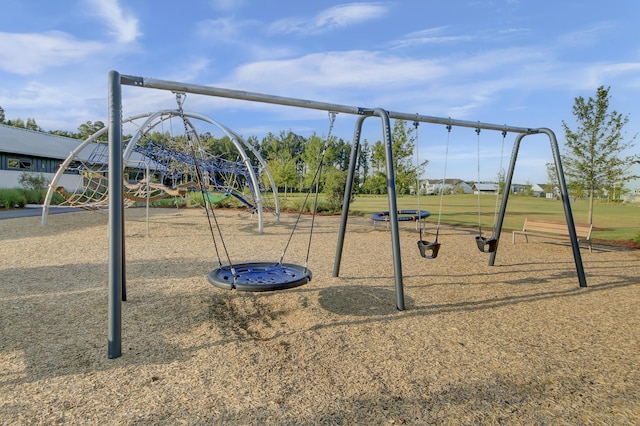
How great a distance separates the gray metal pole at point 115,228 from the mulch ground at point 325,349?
0.66 ft

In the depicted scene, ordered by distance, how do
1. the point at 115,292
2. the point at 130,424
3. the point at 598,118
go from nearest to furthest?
the point at 130,424, the point at 115,292, the point at 598,118

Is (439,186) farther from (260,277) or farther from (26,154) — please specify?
(260,277)

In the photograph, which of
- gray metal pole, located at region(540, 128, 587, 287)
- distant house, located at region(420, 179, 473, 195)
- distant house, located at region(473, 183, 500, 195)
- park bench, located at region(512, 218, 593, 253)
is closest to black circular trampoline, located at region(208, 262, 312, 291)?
distant house, located at region(420, 179, 473, 195)

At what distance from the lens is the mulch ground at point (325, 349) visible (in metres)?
2.39

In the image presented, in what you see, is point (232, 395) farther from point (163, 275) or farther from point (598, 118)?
point (598, 118)

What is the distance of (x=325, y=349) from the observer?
3.25m

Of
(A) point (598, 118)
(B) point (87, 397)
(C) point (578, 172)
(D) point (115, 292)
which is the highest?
(A) point (598, 118)

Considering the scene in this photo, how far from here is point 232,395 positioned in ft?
8.25

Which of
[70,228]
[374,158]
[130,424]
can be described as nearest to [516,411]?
[130,424]

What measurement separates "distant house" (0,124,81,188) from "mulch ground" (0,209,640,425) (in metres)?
22.3

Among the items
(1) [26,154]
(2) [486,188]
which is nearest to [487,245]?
(2) [486,188]

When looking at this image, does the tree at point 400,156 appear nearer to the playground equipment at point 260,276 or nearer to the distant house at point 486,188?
the distant house at point 486,188

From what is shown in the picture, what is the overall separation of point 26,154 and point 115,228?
89.3 ft

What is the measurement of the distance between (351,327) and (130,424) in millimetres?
2069
